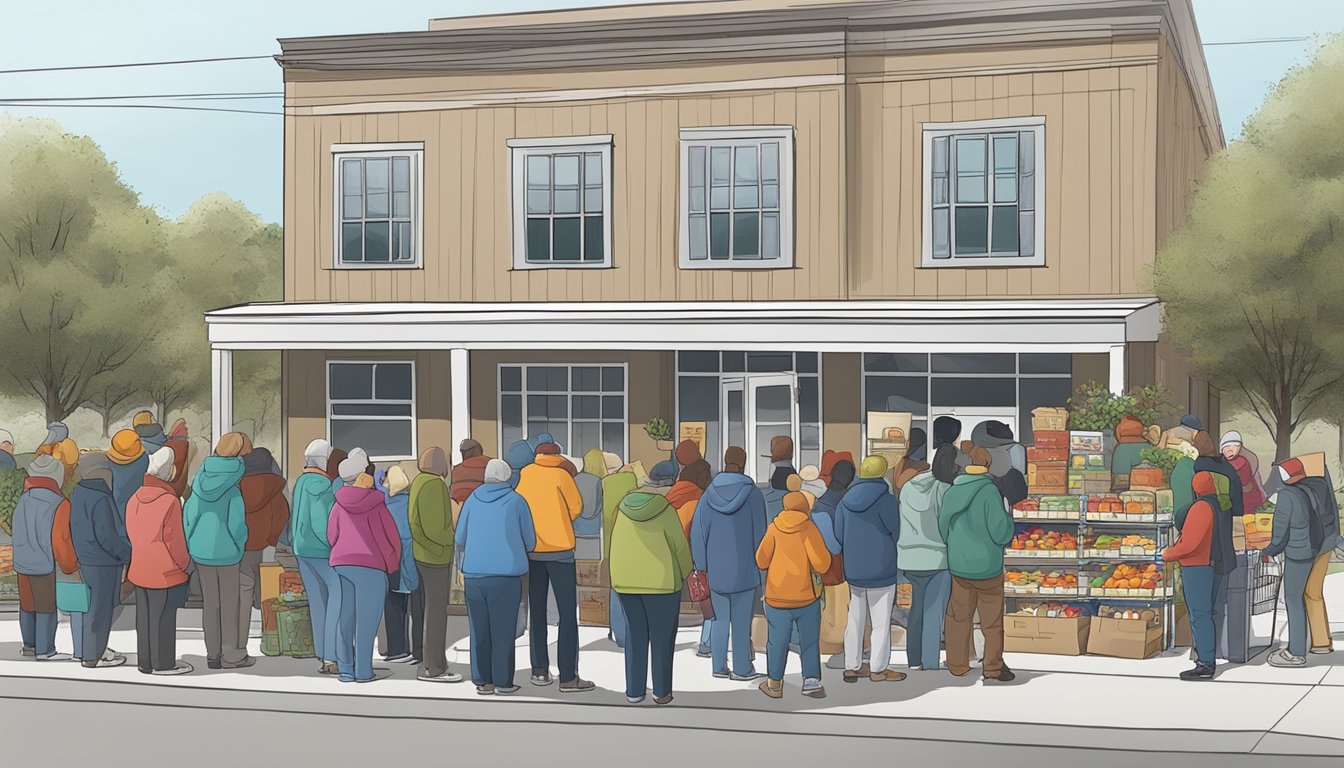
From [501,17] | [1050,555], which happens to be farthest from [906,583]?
[501,17]

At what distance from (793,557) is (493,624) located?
227 cm

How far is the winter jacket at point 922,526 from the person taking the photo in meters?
13.0

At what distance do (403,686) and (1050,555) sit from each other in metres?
5.64

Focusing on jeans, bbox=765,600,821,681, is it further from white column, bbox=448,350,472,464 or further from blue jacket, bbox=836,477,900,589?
white column, bbox=448,350,472,464

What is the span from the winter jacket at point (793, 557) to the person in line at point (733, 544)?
36 cm

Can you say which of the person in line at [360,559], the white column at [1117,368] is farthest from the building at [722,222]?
the person in line at [360,559]

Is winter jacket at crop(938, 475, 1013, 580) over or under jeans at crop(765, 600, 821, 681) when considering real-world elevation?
over

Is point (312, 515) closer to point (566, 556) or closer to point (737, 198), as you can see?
point (566, 556)

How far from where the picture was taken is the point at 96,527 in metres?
13.1

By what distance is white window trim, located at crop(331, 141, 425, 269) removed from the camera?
937 inches

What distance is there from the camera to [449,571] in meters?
12.9

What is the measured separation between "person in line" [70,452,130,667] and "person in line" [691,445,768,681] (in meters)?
4.66

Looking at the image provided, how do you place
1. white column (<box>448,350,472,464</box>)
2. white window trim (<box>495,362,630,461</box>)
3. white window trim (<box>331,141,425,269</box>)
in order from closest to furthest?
1. white column (<box>448,350,472,464</box>)
2. white window trim (<box>495,362,630,461</box>)
3. white window trim (<box>331,141,425,269</box>)

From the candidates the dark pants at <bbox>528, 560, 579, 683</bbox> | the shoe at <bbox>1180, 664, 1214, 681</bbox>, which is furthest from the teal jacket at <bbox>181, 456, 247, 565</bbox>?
the shoe at <bbox>1180, 664, 1214, 681</bbox>
